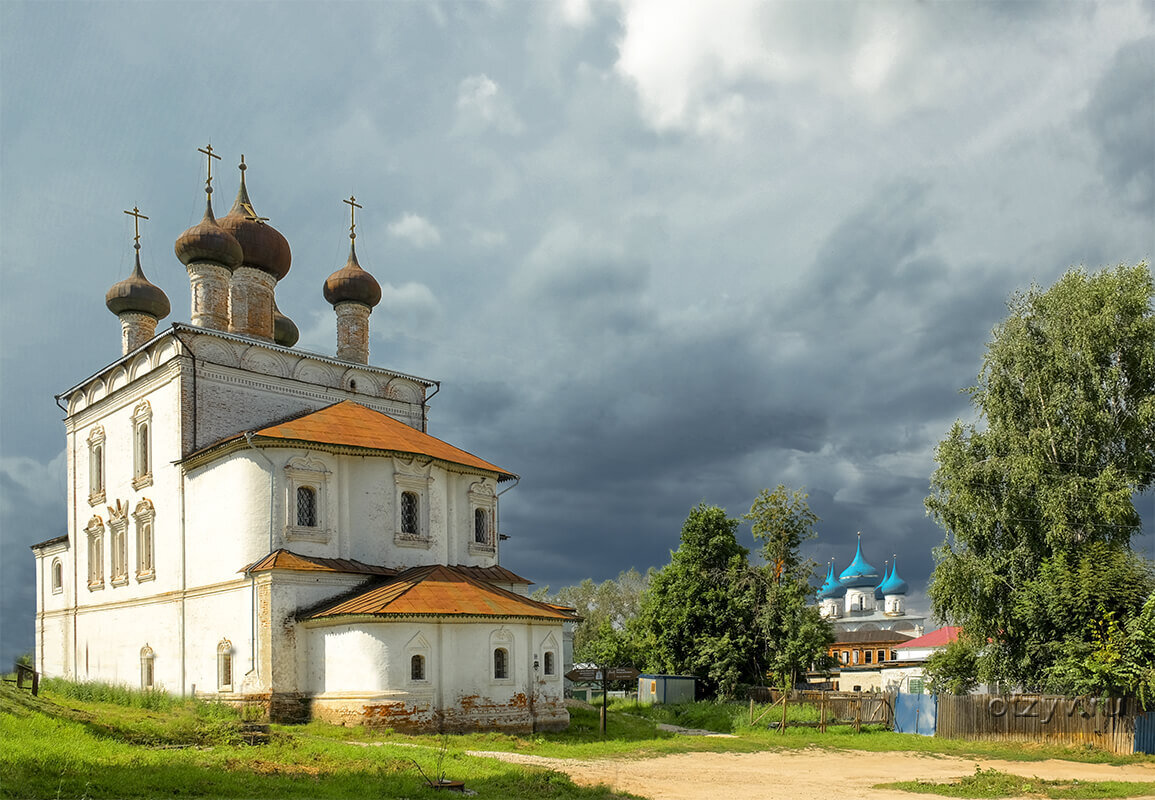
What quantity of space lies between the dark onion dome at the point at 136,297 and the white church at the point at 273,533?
3.0 inches

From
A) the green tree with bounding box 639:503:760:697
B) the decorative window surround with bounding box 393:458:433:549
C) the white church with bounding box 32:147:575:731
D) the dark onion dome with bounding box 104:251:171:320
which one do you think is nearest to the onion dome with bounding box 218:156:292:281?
the white church with bounding box 32:147:575:731

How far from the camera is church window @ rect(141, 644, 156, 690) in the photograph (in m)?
26.4

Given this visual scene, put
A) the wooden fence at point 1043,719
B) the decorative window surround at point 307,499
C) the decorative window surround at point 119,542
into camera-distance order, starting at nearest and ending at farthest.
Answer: the wooden fence at point 1043,719, the decorative window surround at point 307,499, the decorative window surround at point 119,542

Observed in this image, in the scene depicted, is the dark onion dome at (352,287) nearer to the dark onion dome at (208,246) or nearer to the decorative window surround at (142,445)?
the dark onion dome at (208,246)

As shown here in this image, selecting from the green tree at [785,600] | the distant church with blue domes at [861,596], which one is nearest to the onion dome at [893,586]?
the distant church with blue domes at [861,596]

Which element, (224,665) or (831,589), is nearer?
(224,665)

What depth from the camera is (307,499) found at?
24.2m

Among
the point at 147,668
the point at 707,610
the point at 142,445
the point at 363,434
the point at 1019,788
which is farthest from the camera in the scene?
the point at 707,610

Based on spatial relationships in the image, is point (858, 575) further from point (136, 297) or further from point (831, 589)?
point (136, 297)

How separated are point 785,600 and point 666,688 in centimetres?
511

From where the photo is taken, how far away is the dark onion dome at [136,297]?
107ft

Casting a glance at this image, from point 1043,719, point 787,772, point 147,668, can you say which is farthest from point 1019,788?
point 147,668

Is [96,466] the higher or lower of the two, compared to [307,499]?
higher

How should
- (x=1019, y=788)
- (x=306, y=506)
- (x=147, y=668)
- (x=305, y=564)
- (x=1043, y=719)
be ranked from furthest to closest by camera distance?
(x=147, y=668)
(x=306, y=506)
(x=305, y=564)
(x=1043, y=719)
(x=1019, y=788)
